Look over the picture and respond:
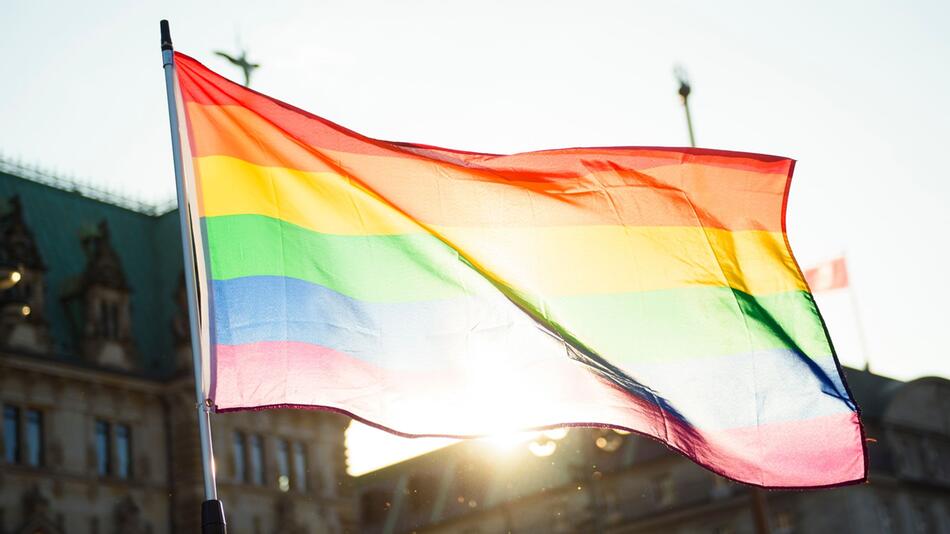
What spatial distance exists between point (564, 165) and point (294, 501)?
3779cm

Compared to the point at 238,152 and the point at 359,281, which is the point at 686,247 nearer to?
the point at 359,281

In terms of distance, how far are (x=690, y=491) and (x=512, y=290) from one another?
199ft

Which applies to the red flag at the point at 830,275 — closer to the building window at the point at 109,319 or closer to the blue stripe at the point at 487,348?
the building window at the point at 109,319

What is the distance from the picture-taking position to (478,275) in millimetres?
10203

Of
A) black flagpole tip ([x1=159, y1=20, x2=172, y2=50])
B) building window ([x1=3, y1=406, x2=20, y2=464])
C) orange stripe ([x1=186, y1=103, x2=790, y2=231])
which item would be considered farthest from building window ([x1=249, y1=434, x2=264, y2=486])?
black flagpole tip ([x1=159, y1=20, x2=172, y2=50])

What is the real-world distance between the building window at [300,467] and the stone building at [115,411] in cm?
5

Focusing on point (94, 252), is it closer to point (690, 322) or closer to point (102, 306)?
point (102, 306)

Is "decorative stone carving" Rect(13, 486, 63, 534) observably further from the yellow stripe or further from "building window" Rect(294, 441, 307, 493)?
the yellow stripe

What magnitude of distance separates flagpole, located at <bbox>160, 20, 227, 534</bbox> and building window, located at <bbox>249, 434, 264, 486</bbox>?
37988 mm

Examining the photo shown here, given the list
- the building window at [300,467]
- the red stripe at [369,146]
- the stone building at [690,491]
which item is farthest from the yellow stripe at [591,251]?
the stone building at [690,491]

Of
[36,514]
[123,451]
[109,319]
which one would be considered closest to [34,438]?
[36,514]

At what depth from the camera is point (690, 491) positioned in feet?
227

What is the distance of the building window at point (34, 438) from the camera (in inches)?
1574

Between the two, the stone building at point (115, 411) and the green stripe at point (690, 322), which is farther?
the stone building at point (115, 411)
